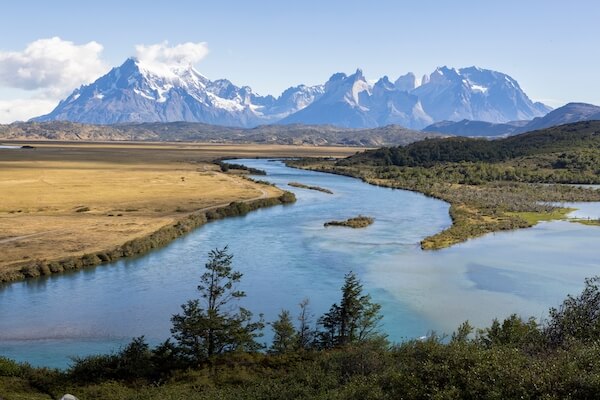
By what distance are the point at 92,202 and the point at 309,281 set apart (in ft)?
200

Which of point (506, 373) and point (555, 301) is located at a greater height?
point (506, 373)

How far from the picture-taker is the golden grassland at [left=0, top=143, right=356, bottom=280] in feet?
220

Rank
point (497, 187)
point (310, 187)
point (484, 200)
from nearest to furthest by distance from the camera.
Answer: point (484, 200) → point (310, 187) → point (497, 187)

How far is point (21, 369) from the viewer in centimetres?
3366

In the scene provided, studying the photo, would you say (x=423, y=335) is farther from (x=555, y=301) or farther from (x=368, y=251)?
(x=368, y=251)

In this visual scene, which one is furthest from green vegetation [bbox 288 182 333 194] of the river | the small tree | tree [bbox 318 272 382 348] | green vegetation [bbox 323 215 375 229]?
tree [bbox 318 272 382 348]

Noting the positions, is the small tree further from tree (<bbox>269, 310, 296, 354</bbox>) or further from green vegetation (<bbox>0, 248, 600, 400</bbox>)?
tree (<bbox>269, 310, 296, 354</bbox>)

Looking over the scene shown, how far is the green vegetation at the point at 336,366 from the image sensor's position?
23.0 meters

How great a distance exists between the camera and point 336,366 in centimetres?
3041

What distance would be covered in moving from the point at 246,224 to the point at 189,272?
30.8 metres

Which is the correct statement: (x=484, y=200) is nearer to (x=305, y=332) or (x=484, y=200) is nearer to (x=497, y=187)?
(x=497, y=187)

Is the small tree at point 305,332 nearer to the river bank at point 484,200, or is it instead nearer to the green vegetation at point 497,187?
the river bank at point 484,200

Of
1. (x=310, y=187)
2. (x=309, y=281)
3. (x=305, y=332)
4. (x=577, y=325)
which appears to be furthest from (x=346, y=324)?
(x=310, y=187)

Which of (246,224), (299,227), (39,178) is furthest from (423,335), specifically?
(39,178)
